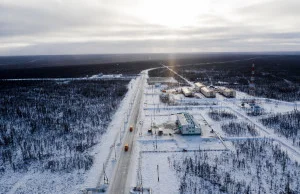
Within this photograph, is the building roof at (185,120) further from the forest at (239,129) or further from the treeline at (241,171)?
the treeline at (241,171)

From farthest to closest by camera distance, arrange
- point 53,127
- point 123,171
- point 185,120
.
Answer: point 53,127
point 185,120
point 123,171

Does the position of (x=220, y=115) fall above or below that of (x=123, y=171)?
A: above

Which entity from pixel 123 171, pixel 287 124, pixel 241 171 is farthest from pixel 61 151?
pixel 287 124

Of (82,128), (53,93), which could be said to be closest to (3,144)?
(82,128)

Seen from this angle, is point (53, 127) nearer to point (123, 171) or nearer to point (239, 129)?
point (123, 171)

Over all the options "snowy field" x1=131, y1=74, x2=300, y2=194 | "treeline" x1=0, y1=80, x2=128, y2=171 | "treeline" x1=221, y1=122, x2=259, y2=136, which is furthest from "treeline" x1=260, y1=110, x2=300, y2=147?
"treeline" x1=0, y1=80, x2=128, y2=171

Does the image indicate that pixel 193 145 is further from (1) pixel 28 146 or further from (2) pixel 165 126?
(1) pixel 28 146
